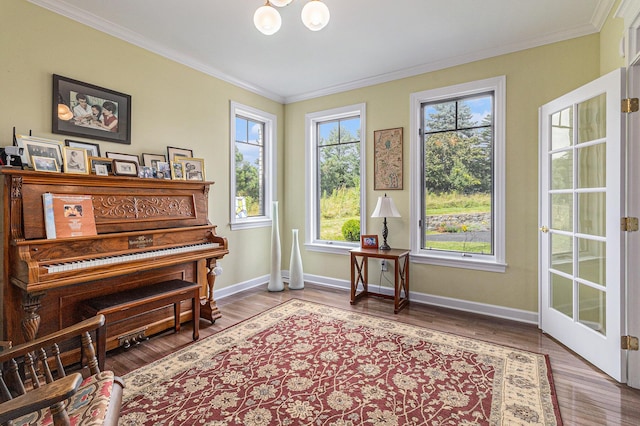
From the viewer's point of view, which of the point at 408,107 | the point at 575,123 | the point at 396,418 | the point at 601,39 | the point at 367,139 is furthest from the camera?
the point at 367,139

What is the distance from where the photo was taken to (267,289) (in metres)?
4.31

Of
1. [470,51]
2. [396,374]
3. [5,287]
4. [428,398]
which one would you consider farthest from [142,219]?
[470,51]

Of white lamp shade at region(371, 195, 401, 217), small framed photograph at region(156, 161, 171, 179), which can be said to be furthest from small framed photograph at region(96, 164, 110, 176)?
white lamp shade at region(371, 195, 401, 217)

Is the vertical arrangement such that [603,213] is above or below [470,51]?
below

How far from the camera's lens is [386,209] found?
12.2 ft

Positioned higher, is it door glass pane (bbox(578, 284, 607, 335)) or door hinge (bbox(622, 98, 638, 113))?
door hinge (bbox(622, 98, 638, 113))

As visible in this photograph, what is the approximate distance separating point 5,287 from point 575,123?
4468 millimetres

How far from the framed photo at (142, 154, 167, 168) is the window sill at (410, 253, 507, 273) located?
305cm

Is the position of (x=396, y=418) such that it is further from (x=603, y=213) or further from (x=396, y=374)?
(x=603, y=213)

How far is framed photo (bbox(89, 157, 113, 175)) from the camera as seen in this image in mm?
2543

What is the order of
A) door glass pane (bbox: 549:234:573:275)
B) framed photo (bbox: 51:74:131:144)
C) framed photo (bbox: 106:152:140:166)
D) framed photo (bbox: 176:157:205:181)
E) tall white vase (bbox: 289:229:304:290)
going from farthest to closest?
tall white vase (bbox: 289:229:304:290)
framed photo (bbox: 176:157:205:181)
framed photo (bbox: 106:152:140:166)
door glass pane (bbox: 549:234:573:275)
framed photo (bbox: 51:74:131:144)

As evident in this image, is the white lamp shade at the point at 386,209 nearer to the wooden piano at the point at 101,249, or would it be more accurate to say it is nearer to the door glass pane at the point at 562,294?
the door glass pane at the point at 562,294

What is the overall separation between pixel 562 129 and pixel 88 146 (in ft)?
13.7

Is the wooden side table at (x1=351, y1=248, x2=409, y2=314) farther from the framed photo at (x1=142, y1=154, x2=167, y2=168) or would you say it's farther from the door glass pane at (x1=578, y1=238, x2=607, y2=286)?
the framed photo at (x1=142, y1=154, x2=167, y2=168)
